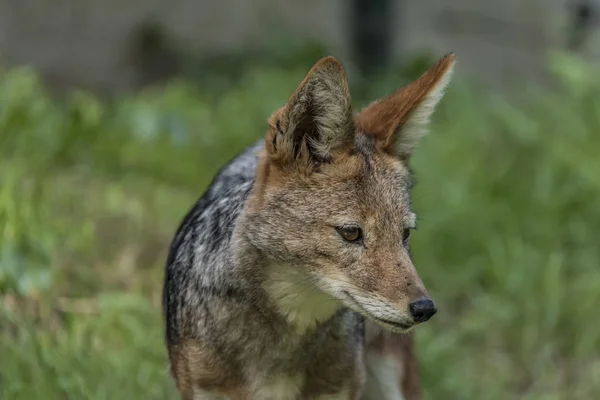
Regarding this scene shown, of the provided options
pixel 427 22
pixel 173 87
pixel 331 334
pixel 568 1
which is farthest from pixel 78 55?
pixel 331 334

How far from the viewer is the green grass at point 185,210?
5.03 m

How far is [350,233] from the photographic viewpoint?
3281 millimetres

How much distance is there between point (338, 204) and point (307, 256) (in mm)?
219

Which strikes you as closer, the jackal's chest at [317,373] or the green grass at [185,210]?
the jackal's chest at [317,373]

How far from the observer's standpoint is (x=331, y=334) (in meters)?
3.79

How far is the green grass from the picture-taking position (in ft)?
16.5

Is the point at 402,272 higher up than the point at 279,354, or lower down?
higher up

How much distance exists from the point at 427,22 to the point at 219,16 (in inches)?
103

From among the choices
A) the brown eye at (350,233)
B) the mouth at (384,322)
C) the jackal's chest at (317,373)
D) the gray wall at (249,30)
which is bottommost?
the jackal's chest at (317,373)

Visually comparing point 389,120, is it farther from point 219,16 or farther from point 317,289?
point 219,16

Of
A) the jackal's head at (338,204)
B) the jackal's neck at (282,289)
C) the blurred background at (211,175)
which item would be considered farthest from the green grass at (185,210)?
the jackal's head at (338,204)

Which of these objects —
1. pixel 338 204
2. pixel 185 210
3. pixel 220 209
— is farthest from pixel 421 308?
pixel 185 210

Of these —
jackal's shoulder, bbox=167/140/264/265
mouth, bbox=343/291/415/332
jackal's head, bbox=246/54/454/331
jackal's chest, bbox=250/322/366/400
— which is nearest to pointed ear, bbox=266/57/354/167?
jackal's head, bbox=246/54/454/331

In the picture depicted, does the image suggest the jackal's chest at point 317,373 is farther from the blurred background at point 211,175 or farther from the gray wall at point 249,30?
the gray wall at point 249,30
